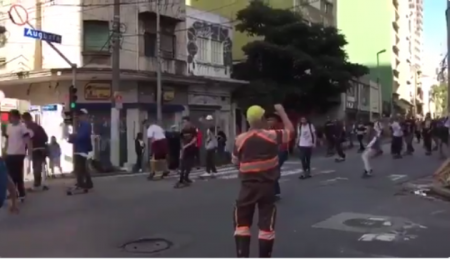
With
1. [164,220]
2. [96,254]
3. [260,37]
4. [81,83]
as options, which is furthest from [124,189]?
[260,37]

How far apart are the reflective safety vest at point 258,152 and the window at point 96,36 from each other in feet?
68.7

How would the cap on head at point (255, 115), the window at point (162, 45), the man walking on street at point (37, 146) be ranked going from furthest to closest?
the window at point (162, 45) < the man walking on street at point (37, 146) < the cap on head at point (255, 115)

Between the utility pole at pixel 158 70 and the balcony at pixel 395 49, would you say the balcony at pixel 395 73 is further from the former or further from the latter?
the utility pole at pixel 158 70

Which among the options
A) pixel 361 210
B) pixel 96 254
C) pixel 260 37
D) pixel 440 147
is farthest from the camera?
pixel 260 37

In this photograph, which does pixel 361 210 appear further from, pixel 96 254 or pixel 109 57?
pixel 109 57

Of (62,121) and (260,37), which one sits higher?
(260,37)

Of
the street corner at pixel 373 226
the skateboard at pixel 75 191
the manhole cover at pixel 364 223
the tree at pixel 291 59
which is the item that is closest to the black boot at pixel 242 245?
the street corner at pixel 373 226

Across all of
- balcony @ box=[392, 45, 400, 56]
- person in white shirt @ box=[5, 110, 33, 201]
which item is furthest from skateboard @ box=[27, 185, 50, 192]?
balcony @ box=[392, 45, 400, 56]

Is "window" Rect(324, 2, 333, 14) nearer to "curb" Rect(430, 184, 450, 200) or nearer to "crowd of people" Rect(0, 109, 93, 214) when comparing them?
"curb" Rect(430, 184, 450, 200)

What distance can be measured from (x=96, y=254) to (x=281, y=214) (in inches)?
147

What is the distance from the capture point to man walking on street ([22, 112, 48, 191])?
13.7 m

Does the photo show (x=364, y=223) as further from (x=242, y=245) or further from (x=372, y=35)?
(x=372, y=35)

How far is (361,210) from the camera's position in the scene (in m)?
10.7

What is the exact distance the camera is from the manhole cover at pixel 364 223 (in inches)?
358
